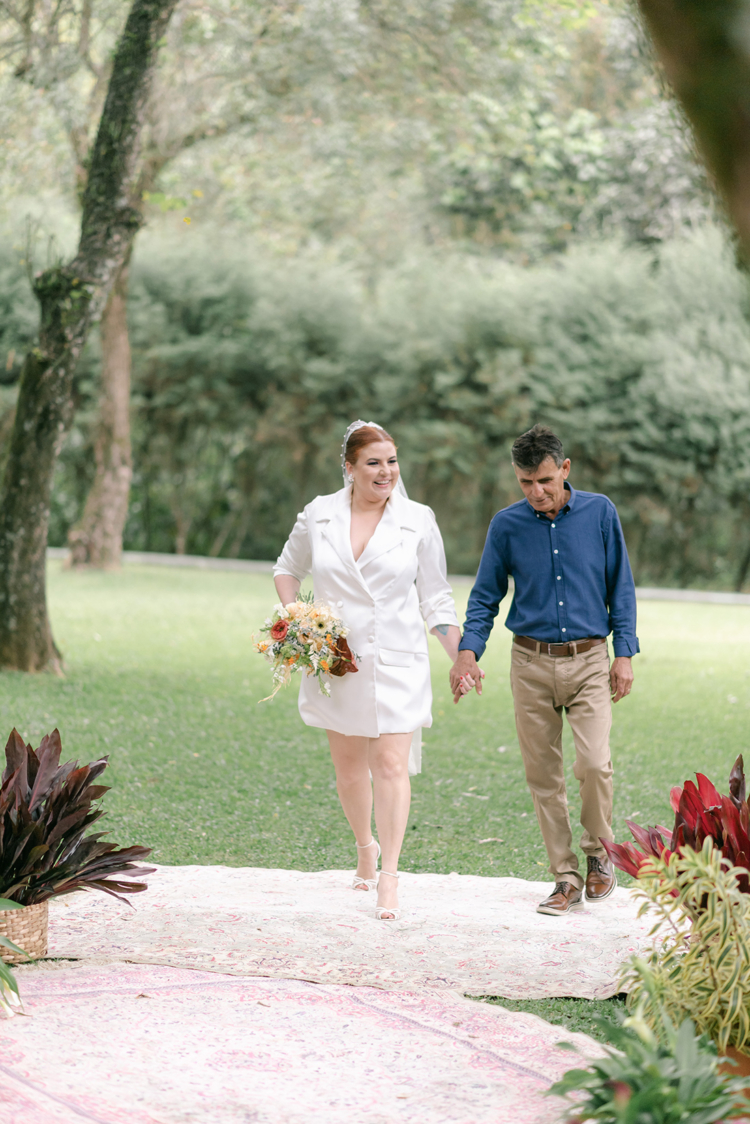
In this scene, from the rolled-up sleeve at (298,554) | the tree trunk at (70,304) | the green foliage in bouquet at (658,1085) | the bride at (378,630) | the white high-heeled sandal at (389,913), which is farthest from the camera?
the tree trunk at (70,304)

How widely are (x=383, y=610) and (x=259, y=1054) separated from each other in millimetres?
1830

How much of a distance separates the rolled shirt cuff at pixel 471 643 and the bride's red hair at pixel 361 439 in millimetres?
826

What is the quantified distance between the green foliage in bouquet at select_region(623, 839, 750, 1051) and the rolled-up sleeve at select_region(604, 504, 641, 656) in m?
1.53

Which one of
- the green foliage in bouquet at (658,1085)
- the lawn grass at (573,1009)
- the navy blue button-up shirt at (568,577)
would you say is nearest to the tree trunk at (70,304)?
the navy blue button-up shirt at (568,577)

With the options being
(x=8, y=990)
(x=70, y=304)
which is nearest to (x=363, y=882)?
(x=8, y=990)

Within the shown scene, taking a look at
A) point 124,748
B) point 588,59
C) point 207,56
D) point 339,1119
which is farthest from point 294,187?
point 339,1119

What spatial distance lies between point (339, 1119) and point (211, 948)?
1209 millimetres

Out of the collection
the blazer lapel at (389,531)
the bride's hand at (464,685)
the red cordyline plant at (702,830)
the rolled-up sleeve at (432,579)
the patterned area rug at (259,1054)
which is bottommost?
the patterned area rug at (259,1054)

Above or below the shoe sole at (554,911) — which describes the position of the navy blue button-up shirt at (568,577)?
above

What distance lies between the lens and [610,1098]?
7.43ft

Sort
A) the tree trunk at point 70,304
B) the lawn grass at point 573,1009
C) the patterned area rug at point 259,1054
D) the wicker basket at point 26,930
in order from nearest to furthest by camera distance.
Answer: the patterned area rug at point 259,1054 < the lawn grass at point 573,1009 < the wicker basket at point 26,930 < the tree trunk at point 70,304

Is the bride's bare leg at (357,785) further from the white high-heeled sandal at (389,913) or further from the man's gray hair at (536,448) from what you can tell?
the man's gray hair at (536,448)

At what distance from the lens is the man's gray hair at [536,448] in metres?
4.29

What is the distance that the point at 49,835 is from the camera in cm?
363
